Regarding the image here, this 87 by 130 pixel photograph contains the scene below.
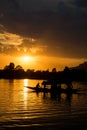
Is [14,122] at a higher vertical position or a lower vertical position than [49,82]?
lower

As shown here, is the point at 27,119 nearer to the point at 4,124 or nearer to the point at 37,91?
the point at 4,124

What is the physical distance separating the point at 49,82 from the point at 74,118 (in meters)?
39.5

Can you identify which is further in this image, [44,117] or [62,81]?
[62,81]

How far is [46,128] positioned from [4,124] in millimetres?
3938

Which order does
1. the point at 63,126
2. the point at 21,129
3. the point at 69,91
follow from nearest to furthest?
the point at 21,129 → the point at 63,126 → the point at 69,91

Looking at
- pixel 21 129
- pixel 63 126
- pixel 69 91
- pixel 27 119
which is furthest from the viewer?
pixel 69 91

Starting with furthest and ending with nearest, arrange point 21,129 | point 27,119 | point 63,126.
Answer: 1. point 27,119
2. point 63,126
3. point 21,129

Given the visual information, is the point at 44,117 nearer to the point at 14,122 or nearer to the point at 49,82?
the point at 14,122

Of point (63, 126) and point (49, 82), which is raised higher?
point (49, 82)

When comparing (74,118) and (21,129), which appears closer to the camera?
(21,129)

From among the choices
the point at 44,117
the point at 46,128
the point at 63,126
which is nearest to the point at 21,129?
the point at 46,128

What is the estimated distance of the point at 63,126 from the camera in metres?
29.8

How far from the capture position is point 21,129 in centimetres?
2772

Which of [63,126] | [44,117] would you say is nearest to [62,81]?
[44,117]
